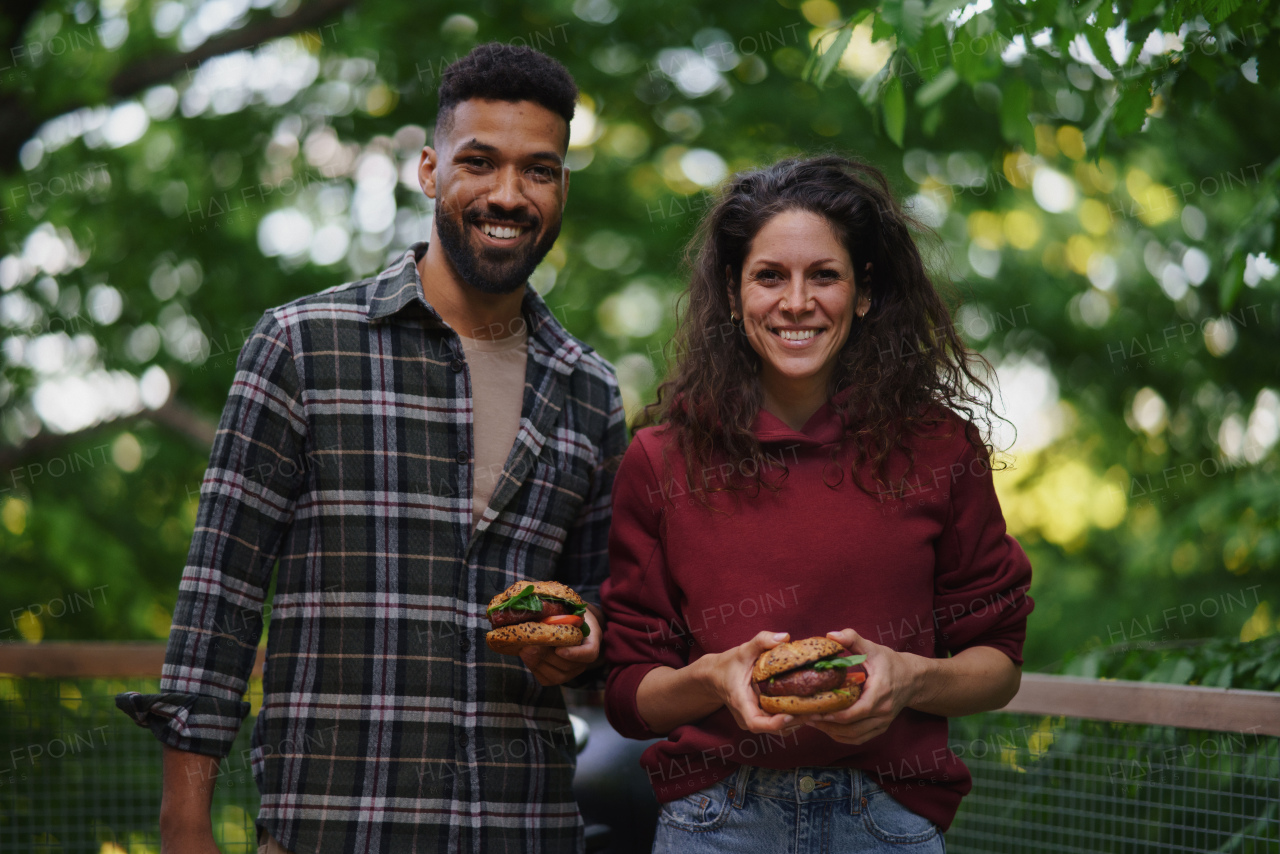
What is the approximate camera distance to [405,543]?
2613mm

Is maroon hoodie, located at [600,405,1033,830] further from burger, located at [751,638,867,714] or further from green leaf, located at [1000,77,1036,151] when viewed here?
green leaf, located at [1000,77,1036,151]

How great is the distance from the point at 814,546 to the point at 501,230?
1143 millimetres

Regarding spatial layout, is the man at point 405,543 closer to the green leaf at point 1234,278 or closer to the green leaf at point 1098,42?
the green leaf at point 1098,42

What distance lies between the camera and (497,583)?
2678 mm

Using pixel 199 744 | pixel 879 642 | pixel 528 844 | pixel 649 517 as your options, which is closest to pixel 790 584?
pixel 879 642

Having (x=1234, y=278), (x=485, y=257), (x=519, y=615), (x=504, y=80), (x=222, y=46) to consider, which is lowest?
(x=519, y=615)

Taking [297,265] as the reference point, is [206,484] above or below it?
below

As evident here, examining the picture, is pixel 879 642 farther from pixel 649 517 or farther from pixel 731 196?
pixel 731 196

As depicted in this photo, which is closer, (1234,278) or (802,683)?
(802,683)

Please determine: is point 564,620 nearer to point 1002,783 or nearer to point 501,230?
point 501,230

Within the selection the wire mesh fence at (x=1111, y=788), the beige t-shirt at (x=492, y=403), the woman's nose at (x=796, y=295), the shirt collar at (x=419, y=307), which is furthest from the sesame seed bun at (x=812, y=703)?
the wire mesh fence at (x=1111, y=788)

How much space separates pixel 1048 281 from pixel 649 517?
6676mm

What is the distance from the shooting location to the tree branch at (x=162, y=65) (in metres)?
7.26

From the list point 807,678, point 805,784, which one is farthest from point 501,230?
point 805,784
